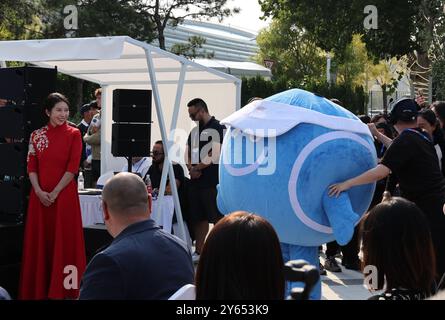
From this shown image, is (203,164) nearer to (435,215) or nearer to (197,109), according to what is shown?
(197,109)

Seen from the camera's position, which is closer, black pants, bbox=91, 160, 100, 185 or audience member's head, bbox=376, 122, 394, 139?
audience member's head, bbox=376, 122, 394, 139

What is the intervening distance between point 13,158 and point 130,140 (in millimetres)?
1790

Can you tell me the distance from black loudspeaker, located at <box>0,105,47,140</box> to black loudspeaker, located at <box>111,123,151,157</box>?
153 cm

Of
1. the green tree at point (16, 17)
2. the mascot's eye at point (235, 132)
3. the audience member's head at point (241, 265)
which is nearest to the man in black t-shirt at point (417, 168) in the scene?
the mascot's eye at point (235, 132)

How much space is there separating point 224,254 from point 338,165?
246 cm

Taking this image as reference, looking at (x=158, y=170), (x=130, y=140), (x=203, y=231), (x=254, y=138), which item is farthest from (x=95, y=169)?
(x=254, y=138)

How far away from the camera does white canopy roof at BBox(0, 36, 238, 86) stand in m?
Answer: 6.68

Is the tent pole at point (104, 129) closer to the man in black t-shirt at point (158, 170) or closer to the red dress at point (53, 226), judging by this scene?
the man in black t-shirt at point (158, 170)

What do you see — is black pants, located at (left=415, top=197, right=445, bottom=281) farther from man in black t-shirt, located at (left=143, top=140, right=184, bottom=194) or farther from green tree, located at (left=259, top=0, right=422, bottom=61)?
green tree, located at (left=259, top=0, right=422, bottom=61)

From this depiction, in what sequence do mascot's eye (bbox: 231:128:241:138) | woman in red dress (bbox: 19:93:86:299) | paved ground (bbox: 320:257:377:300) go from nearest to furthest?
mascot's eye (bbox: 231:128:241:138), woman in red dress (bbox: 19:93:86:299), paved ground (bbox: 320:257:377:300)

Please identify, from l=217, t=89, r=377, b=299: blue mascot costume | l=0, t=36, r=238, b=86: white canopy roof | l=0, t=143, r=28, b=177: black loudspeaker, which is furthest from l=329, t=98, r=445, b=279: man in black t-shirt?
l=0, t=143, r=28, b=177: black loudspeaker

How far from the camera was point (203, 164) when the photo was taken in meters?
7.88

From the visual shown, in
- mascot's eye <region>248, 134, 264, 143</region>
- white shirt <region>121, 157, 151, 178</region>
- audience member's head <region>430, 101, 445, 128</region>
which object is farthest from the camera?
white shirt <region>121, 157, 151, 178</region>
